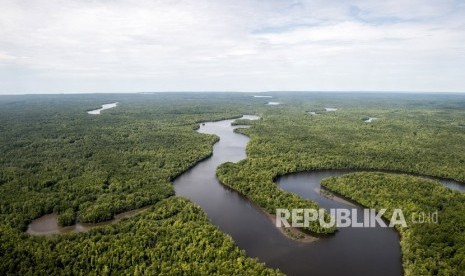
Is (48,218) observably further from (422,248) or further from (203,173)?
(422,248)

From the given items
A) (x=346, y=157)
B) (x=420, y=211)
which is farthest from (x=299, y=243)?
(x=346, y=157)

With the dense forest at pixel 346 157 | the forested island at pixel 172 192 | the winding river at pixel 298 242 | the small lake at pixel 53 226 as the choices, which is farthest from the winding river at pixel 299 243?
the small lake at pixel 53 226

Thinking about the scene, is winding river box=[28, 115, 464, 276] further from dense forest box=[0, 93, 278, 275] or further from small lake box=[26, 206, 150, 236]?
dense forest box=[0, 93, 278, 275]

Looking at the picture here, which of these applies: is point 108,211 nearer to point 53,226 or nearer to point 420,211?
point 53,226

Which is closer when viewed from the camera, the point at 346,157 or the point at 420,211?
the point at 420,211

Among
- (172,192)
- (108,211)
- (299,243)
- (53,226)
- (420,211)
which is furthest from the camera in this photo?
(172,192)
